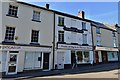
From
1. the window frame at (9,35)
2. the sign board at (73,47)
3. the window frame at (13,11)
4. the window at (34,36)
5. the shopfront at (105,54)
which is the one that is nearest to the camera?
the window frame at (9,35)

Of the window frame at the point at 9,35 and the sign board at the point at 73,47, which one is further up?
the window frame at the point at 9,35

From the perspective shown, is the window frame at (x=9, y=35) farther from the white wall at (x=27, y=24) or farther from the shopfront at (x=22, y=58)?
the shopfront at (x=22, y=58)

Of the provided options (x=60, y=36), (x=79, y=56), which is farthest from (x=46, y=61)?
(x=79, y=56)

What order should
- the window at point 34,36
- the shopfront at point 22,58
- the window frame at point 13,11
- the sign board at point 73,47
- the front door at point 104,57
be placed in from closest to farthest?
the shopfront at point 22,58
the window frame at point 13,11
the window at point 34,36
the sign board at point 73,47
the front door at point 104,57

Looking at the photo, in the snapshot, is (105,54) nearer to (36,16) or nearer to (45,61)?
(45,61)

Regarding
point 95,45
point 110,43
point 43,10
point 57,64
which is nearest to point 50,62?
point 57,64

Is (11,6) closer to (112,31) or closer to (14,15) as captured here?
(14,15)

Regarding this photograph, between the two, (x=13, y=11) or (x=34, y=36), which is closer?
(x=13, y=11)

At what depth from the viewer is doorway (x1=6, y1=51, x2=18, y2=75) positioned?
15.8 meters

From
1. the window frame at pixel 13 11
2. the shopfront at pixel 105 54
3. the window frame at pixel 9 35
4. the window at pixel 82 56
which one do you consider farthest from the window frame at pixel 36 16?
the shopfront at pixel 105 54

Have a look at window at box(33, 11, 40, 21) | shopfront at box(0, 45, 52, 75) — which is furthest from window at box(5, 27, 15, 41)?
window at box(33, 11, 40, 21)

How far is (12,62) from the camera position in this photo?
52.6ft

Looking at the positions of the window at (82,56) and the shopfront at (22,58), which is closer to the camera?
the shopfront at (22,58)

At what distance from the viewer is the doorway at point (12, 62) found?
1579cm
